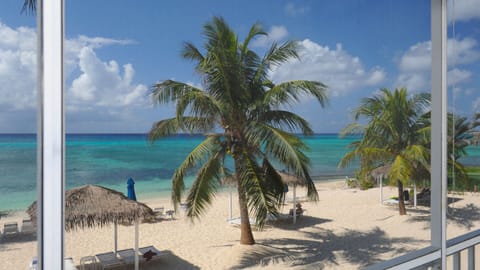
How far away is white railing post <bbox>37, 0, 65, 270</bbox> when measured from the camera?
84cm

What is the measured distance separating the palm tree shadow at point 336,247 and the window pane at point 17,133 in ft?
10.5

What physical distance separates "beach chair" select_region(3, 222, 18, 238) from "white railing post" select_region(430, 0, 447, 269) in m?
3.91

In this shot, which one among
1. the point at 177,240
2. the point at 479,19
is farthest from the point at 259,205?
the point at 479,19

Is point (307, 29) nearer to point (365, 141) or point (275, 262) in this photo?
point (365, 141)

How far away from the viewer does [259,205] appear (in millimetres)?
4613

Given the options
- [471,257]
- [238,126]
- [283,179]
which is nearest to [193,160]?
[238,126]

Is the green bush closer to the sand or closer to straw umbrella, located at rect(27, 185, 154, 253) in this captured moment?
the sand

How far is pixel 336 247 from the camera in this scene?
7066 mm

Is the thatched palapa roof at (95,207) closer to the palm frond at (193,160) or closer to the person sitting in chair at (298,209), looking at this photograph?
the palm frond at (193,160)

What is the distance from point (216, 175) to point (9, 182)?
2366 mm

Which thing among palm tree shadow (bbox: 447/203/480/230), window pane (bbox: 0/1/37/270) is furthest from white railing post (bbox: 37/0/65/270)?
palm tree shadow (bbox: 447/203/480/230)

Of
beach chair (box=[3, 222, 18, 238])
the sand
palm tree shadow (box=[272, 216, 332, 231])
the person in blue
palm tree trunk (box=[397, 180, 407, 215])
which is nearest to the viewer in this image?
beach chair (box=[3, 222, 18, 238])

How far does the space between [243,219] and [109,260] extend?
6.50ft

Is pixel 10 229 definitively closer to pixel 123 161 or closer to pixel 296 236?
pixel 123 161
